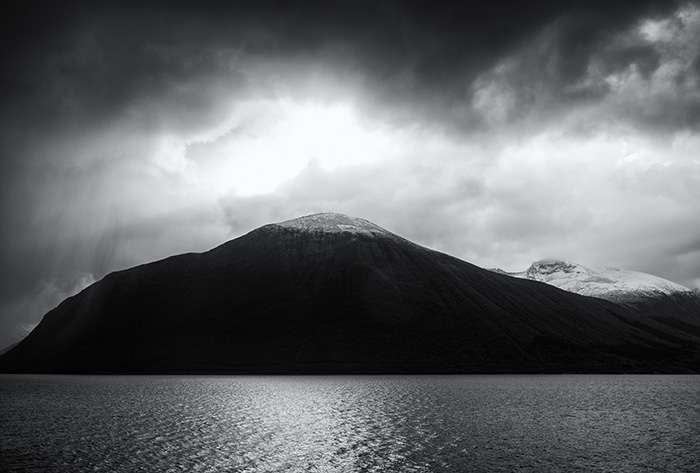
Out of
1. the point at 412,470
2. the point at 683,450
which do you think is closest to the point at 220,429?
the point at 412,470

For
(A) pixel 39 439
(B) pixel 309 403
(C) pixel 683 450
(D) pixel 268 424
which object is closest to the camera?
(C) pixel 683 450

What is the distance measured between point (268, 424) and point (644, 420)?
194 ft

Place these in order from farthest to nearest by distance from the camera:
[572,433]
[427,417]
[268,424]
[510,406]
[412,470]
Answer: [510,406] → [427,417] → [268,424] → [572,433] → [412,470]

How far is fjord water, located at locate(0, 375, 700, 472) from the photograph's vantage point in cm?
5138

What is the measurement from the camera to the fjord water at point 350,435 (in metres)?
51.4

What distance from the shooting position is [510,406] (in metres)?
104

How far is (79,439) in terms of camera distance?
64.7 m

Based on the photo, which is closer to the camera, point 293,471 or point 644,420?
point 293,471

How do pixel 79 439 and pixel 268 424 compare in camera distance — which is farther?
pixel 268 424

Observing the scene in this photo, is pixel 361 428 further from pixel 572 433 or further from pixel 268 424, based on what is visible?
pixel 572 433

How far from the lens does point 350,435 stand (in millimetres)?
68188

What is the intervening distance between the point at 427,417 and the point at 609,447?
32.0 meters

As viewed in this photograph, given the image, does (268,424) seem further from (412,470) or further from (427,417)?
(412,470)

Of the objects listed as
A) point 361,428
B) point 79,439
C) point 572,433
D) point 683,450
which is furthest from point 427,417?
Answer: point 79,439
